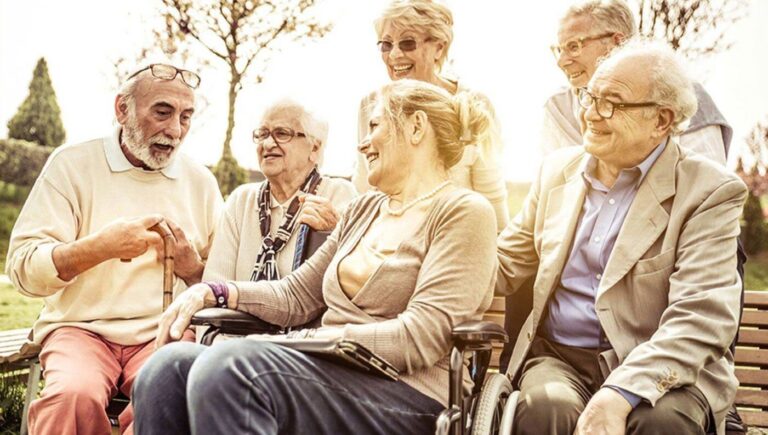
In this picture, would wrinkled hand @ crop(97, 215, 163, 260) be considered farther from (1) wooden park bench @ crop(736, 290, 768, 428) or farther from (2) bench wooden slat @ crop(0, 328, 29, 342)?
(1) wooden park bench @ crop(736, 290, 768, 428)

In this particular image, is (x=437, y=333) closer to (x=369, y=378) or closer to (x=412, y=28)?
(x=369, y=378)

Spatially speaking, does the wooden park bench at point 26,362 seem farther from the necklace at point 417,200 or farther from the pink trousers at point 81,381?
the necklace at point 417,200

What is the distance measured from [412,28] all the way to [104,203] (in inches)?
53.9

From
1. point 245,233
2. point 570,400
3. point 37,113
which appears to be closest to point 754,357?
point 570,400

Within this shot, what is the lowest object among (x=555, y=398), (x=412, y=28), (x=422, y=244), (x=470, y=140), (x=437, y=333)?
(x=555, y=398)

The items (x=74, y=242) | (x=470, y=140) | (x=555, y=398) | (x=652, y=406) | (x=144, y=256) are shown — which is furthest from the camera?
(x=144, y=256)

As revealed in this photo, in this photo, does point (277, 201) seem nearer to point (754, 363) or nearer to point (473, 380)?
point (473, 380)

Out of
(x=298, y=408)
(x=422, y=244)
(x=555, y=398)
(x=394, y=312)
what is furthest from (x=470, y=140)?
(x=298, y=408)

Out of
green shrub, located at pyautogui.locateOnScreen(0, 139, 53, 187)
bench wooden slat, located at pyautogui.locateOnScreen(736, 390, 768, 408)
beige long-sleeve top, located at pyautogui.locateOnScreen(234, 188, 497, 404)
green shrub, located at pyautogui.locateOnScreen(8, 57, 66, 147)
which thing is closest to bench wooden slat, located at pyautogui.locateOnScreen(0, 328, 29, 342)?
beige long-sleeve top, located at pyautogui.locateOnScreen(234, 188, 497, 404)

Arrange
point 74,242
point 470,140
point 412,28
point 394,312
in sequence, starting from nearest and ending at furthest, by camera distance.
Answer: point 394,312, point 470,140, point 74,242, point 412,28

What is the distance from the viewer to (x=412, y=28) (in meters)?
3.40

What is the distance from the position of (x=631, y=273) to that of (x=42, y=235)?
6.36 feet

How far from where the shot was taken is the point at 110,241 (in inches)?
112

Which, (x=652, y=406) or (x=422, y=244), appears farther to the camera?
(x=422, y=244)
